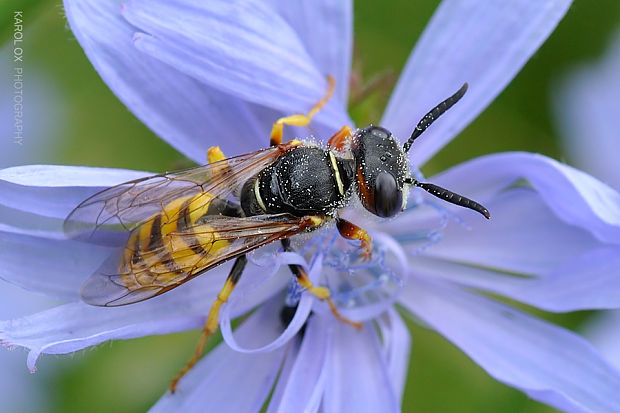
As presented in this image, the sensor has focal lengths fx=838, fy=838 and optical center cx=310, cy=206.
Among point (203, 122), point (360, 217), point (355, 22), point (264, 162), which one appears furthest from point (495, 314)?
point (355, 22)

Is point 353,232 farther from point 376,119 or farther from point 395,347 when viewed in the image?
point 376,119

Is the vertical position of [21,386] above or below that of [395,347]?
above

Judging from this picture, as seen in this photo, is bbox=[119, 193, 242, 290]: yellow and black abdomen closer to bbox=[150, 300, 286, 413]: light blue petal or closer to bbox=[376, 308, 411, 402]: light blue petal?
bbox=[150, 300, 286, 413]: light blue petal

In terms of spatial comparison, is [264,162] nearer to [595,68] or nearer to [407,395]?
[407,395]

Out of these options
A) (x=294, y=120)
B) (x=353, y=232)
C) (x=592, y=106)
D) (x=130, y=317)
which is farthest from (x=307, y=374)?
(x=592, y=106)

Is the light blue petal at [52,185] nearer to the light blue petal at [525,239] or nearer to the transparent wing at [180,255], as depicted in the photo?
the transparent wing at [180,255]
